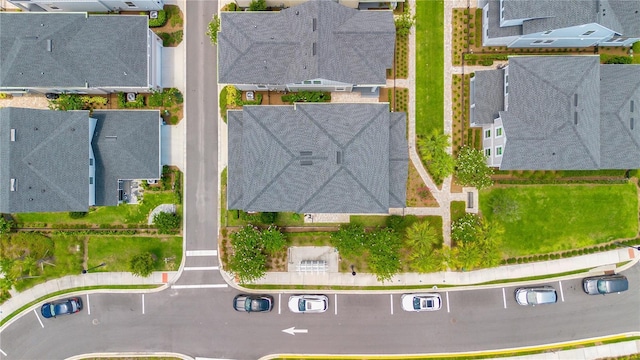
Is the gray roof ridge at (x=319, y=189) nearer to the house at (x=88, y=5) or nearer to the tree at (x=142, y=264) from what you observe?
the tree at (x=142, y=264)

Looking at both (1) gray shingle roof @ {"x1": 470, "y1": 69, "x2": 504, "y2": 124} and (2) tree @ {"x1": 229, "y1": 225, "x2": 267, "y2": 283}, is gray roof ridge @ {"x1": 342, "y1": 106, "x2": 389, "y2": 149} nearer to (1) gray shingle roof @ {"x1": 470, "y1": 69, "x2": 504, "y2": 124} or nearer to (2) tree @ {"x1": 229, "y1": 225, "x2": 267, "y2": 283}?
(1) gray shingle roof @ {"x1": 470, "y1": 69, "x2": 504, "y2": 124}

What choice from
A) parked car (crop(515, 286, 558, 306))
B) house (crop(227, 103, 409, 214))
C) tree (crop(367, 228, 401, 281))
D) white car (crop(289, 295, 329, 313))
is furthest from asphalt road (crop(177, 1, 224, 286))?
parked car (crop(515, 286, 558, 306))

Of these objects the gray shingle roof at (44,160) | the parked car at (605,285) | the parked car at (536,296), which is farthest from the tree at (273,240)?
the parked car at (605,285)

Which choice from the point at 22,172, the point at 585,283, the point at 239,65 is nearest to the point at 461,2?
the point at 239,65

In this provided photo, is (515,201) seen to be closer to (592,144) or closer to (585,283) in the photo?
(592,144)

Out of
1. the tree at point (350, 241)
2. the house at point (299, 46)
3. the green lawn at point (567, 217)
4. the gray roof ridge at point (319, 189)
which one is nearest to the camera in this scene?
the gray roof ridge at point (319, 189)

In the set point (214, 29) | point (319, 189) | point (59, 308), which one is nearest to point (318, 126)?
point (319, 189)

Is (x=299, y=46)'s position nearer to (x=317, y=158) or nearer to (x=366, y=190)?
(x=317, y=158)
